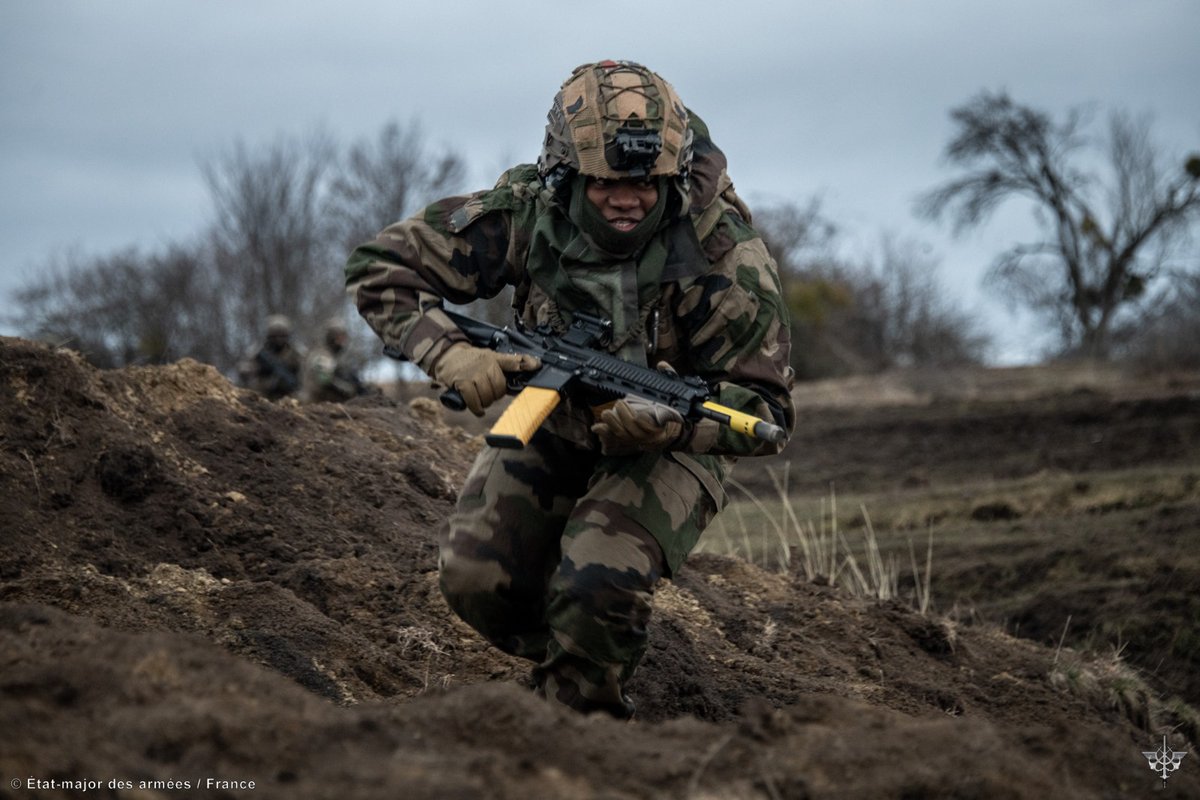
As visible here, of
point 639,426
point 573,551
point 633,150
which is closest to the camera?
point 639,426

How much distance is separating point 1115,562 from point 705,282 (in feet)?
18.5

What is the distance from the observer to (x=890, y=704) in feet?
19.2

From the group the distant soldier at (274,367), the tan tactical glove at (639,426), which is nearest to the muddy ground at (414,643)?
the tan tactical glove at (639,426)

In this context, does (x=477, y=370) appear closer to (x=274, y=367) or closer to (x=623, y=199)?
(x=623, y=199)

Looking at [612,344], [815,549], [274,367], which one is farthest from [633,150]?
[274,367]

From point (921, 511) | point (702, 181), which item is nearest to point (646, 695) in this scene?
point (702, 181)

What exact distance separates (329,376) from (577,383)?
487 inches

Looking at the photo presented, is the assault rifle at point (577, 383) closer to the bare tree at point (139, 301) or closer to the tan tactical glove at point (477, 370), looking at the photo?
the tan tactical glove at point (477, 370)

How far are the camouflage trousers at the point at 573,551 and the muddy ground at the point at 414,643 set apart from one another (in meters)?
0.48

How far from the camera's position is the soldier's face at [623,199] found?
15.5 ft

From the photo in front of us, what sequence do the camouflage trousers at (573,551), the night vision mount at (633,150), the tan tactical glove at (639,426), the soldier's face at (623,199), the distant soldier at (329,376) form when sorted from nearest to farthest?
the tan tactical glove at (639,426), the camouflage trousers at (573,551), the night vision mount at (633,150), the soldier's face at (623,199), the distant soldier at (329,376)

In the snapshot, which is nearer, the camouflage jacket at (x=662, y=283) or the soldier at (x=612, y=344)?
the soldier at (x=612, y=344)

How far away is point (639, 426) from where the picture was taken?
4.36 metres

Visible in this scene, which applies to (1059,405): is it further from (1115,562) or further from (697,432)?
(697,432)
